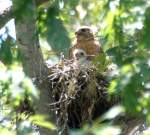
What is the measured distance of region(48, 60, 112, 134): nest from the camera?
201 inches

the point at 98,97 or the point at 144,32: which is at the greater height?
the point at 98,97

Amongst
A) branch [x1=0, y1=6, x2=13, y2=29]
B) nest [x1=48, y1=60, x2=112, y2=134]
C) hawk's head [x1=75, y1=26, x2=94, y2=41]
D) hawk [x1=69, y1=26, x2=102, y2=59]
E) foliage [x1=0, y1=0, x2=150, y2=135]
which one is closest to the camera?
foliage [x1=0, y1=0, x2=150, y2=135]

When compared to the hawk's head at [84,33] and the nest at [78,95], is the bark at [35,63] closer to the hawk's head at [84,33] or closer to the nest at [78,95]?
the nest at [78,95]

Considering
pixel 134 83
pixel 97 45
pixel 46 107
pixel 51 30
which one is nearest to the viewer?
pixel 134 83

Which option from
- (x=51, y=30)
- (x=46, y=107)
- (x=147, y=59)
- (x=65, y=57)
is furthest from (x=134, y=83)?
(x=65, y=57)

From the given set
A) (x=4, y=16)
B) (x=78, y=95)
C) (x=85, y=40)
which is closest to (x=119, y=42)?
(x=4, y=16)

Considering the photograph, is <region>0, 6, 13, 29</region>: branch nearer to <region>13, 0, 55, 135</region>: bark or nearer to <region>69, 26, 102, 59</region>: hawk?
<region>13, 0, 55, 135</region>: bark

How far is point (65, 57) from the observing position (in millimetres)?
5953

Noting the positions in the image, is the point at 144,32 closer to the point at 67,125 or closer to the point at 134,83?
the point at 134,83

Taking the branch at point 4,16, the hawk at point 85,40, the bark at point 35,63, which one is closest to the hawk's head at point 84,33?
the hawk at point 85,40

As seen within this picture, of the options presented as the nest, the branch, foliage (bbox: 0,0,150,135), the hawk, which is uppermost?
the hawk

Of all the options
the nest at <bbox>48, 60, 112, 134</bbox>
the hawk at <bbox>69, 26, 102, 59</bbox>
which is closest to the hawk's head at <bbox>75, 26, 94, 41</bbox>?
the hawk at <bbox>69, 26, 102, 59</bbox>

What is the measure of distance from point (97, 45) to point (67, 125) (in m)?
1.74

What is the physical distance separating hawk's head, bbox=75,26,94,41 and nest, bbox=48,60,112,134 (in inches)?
59.7
